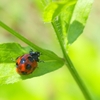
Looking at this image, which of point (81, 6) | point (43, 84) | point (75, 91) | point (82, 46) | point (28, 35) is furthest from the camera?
point (28, 35)

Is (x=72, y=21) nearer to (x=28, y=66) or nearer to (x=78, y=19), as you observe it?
(x=78, y=19)

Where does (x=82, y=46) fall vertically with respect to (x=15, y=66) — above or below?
below

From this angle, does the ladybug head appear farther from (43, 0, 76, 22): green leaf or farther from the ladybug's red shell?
(43, 0, 76, 22): green leaf

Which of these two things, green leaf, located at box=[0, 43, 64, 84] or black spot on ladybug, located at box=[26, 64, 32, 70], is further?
black spot on ladybug, located at box=[26, 64, 32, 70]

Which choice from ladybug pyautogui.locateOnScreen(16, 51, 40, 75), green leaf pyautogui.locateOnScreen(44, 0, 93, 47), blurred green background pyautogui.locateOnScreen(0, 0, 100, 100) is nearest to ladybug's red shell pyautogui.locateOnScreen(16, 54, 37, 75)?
ladybug pyautogui.locateOnScreen(16, 51, 40, 75)

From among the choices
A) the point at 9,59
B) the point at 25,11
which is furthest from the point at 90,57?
the point at 25,11

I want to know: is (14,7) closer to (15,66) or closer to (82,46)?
(82,46)

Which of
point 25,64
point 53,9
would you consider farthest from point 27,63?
point 53,9
